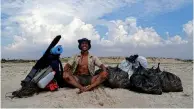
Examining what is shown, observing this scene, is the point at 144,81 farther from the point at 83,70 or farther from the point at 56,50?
the point at 56,50

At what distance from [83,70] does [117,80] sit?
1.01 meters

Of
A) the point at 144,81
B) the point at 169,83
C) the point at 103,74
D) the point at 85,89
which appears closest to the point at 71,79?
the point at 85,89

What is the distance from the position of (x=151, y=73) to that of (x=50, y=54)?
2.95 metres

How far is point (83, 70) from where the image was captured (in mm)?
9523

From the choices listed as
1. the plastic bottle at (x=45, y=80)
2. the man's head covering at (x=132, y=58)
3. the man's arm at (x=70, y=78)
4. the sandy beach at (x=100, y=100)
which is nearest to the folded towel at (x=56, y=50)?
the man's arm at (x=70, y=78)

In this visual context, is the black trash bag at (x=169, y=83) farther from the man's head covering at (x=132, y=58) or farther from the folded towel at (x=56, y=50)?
the folded towel at (x=56, y=50)

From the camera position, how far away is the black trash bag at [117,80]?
9391 millimetres

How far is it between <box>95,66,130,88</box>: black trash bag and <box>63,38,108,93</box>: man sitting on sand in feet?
1.10

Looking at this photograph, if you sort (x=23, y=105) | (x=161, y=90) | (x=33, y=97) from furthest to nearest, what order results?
1. (x=161, y=90)
2. (x=33, y=97)
3. (x=23, y=105)

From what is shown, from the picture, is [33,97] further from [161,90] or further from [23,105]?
[161,90]

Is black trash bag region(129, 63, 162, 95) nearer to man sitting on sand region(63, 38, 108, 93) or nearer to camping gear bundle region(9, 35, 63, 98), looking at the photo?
man sitting on sand region(63, 38, 108, 93)

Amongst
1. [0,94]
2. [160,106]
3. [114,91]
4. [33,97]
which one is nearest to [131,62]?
[114,91]

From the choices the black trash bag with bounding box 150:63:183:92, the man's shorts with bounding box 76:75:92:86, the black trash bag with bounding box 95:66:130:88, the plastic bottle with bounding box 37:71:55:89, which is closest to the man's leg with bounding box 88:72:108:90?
the man's shorts with bounding box 76:75:92:86

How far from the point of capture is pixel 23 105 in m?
8.09
